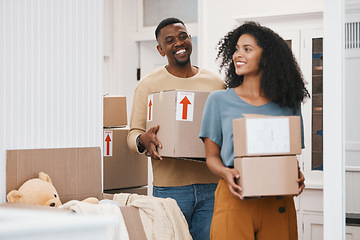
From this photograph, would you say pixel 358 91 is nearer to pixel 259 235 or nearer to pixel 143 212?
pixel 259 235

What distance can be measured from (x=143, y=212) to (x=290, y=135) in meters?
0.62

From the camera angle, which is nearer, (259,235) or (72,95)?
(259,235)

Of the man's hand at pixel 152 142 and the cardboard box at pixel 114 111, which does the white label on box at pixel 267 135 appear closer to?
the man's hand at pixel 152 142

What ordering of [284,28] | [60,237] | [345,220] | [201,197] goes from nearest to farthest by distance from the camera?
[60,237]
[345,220]
[201,197]
[284,28]

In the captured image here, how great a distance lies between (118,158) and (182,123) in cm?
72

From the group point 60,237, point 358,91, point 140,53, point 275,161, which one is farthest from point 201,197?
point 140,53

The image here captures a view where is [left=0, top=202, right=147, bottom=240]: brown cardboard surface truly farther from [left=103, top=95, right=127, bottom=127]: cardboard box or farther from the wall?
[left=103, top=95, right=127, bottom=127]: cardboard box

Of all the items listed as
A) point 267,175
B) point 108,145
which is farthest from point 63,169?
point 267,175

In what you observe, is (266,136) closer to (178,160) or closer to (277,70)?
(277,70)

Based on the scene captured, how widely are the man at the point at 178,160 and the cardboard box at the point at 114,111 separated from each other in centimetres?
36

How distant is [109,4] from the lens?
4.09 m

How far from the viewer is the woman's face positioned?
177cm

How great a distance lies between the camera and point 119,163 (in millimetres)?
2641

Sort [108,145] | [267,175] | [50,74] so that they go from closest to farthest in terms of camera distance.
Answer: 1. [267,175]
2. [50,74]
3. [108,145]
